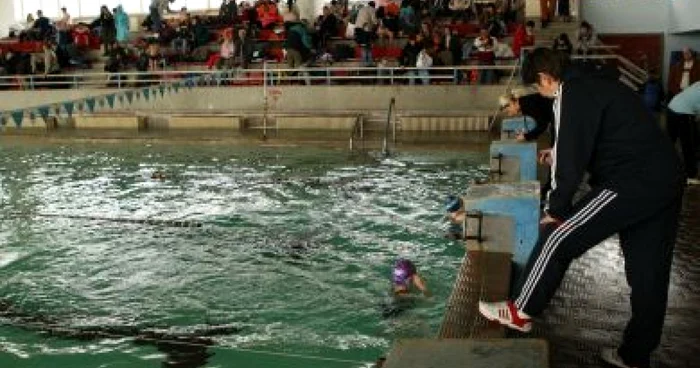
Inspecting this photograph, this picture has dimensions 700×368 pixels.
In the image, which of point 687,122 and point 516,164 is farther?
point 687,122

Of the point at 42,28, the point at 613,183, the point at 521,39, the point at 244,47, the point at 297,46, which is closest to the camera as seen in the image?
the point at 613,183

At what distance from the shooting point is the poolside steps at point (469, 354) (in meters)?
3.07

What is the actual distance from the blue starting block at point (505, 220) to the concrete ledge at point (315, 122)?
38.6 ft

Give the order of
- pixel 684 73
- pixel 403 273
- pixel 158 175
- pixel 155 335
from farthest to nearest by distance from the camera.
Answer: pixel 684 73 < pixel 158 175 < pixel 403 273 < pixel 155 335

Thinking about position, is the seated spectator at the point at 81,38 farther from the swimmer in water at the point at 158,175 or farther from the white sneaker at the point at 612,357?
the white sneaker at the point at 612,357

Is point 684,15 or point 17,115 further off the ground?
point 684,15

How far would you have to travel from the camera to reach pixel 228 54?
20.4 metres

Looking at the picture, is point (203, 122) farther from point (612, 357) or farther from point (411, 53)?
point (612, 357)

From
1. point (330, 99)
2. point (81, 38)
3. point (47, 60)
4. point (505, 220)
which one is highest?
point (81, 38)

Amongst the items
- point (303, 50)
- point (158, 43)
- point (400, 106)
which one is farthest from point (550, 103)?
point (158, 43)

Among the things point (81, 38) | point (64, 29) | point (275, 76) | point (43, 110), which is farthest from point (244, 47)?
point (43, 110)

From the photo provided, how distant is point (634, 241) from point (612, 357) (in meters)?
0.68

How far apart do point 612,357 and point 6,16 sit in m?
28.6

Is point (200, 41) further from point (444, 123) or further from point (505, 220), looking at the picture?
point (505, 220)
